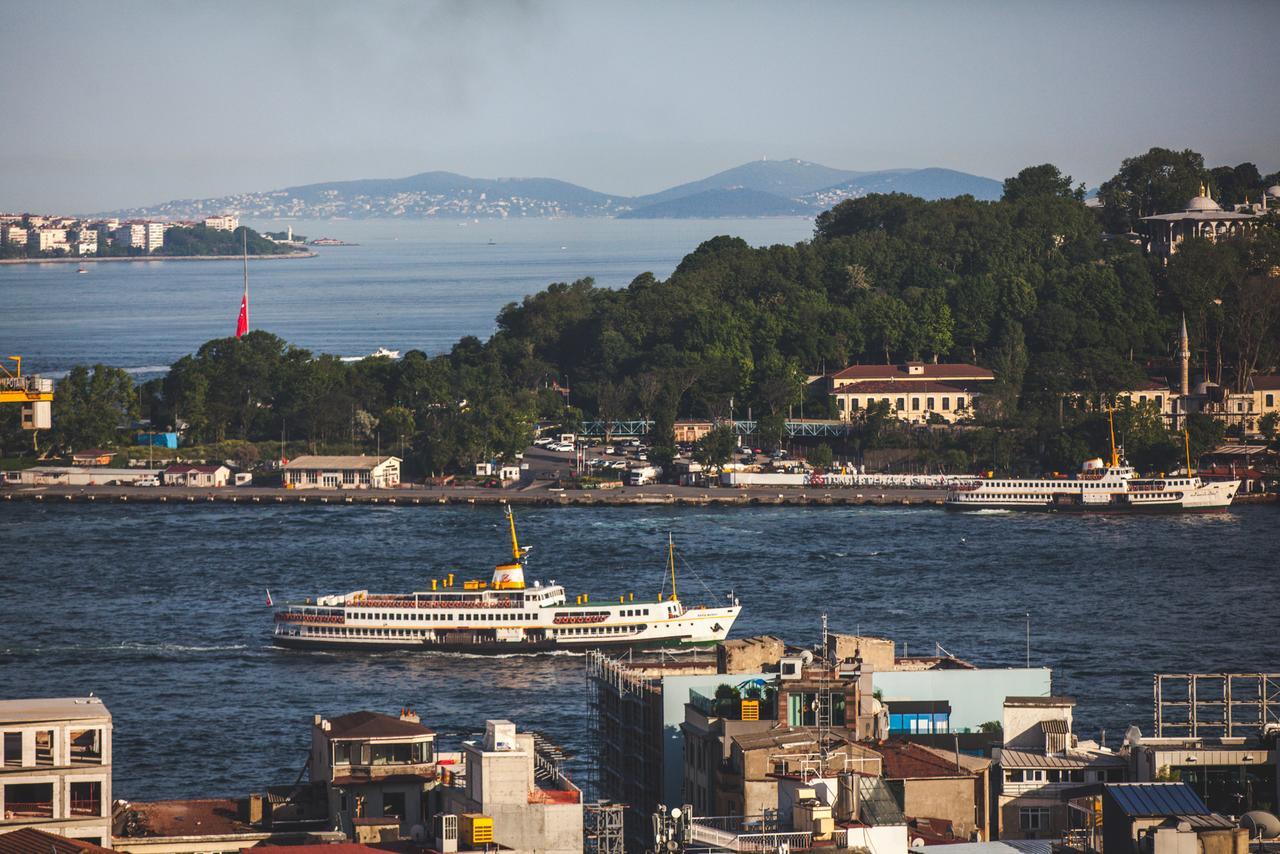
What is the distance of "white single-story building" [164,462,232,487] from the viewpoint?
230 ft

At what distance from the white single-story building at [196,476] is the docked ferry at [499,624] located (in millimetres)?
28033

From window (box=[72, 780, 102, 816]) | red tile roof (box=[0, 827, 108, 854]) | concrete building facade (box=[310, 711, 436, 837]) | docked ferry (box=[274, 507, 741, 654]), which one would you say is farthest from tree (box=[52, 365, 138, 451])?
red tile roof (box=[0, 827, 108, 854])

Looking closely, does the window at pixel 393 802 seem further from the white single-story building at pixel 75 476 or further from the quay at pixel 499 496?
the white single-story building at pixel 75 476

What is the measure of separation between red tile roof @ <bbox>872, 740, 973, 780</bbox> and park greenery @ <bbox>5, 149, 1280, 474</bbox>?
163ft

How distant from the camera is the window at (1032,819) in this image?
19594mm

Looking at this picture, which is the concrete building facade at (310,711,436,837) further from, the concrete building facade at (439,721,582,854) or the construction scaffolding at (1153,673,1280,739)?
the construction scaffolding at (1153,673,1280,739)

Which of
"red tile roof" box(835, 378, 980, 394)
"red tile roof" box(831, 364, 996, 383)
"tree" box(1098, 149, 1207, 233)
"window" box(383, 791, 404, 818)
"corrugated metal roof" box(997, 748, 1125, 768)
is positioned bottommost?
"window" box(383, 791, 404, 818)

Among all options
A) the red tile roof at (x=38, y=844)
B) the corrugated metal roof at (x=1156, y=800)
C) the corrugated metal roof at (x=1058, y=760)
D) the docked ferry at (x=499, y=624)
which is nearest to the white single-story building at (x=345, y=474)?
the docked ferry at (x=499, y=624)

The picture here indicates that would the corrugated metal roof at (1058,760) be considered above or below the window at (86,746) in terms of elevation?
below

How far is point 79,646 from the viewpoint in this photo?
42.7 meters

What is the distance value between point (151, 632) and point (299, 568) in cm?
869

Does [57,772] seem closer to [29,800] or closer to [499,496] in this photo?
[29,800]

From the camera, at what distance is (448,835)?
52.4 feet

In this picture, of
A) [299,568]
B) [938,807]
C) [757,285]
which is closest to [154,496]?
[299,568]
